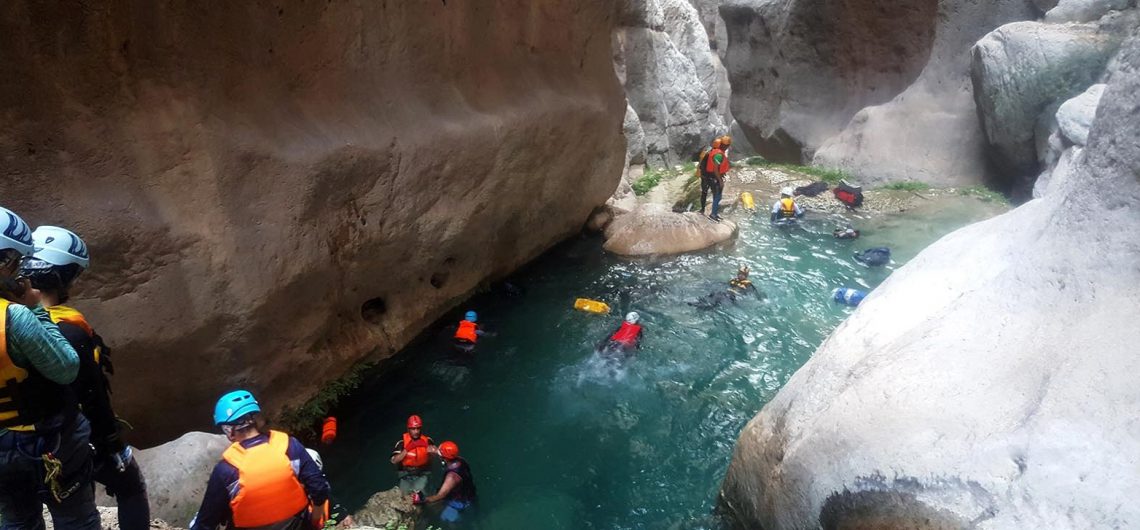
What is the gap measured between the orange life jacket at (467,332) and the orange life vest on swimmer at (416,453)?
7.54ft

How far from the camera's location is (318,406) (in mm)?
7148

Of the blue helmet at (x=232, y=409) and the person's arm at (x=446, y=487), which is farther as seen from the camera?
the person's arm at (x=446, y=487)

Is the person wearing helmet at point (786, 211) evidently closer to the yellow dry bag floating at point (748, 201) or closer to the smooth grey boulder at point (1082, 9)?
the yellow dry bag floating at point (748, 201)

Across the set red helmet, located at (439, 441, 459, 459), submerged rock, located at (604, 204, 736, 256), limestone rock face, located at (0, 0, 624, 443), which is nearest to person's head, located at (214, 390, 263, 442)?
limestone rock face, located at (0, 0, 624, 443)

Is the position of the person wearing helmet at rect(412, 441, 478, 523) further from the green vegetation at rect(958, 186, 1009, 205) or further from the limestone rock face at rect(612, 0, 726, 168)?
the limestone rock face at rect(612, 0, 726, 168)

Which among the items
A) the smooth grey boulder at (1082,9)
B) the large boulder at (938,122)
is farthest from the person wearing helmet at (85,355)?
the large boulder at (938,122)

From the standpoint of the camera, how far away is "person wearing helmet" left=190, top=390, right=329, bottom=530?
339 cm

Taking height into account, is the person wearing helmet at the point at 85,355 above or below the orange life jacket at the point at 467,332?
above

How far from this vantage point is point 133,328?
210 inches

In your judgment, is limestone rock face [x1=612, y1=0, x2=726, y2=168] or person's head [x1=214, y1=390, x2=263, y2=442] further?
limestone rock face [x1=612, y1=0, x2=726, y2=168]

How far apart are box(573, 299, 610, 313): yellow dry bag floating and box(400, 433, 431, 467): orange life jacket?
4.03 m

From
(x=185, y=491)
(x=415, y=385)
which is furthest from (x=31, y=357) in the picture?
(x=415, y=385)

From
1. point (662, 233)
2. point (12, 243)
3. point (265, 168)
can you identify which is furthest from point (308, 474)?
point (662, 233)

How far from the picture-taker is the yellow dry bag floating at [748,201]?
14.2 meters
